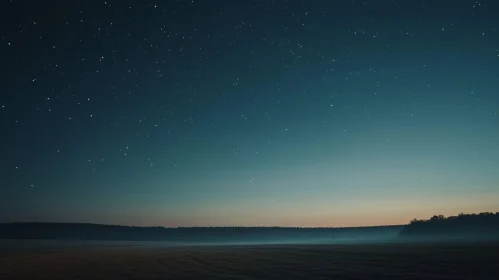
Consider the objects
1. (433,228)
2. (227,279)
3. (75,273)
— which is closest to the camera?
(227,279)

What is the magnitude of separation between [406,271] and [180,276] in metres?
11.4

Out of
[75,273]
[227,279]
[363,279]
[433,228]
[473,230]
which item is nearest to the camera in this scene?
[363,279]

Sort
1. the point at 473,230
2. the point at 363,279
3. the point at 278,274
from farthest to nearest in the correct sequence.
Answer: the point at 473,230
the point at 278,274
the point at 363,279

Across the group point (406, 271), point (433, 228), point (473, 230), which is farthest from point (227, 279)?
point (433, 228)

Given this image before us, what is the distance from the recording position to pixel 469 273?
692 inches

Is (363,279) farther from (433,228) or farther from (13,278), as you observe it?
(433,228)

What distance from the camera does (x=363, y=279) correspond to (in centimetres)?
1672

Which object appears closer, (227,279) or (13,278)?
(227,279)

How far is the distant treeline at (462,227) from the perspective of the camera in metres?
108

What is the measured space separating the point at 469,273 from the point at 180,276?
13911mm

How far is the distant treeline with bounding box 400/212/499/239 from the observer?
108325mm

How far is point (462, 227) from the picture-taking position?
119125 mm

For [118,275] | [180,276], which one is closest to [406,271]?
[180,276]

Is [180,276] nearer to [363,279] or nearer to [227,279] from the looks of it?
[227,279]
